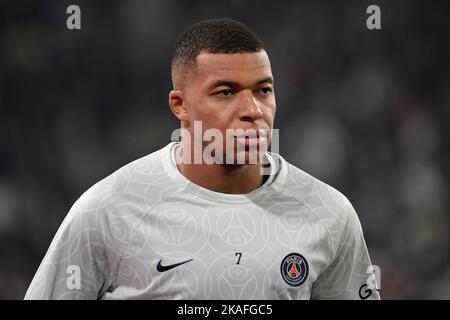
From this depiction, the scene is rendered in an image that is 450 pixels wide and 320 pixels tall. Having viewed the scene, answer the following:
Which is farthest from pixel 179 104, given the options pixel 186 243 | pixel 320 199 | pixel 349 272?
pixel 349 272

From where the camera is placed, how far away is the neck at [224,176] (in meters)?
2.91

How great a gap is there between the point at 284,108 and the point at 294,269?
3.14m

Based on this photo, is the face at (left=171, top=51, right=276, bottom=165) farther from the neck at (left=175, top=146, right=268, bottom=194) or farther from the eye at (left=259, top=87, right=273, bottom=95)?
the neck at (left=175, top=146, right=268, bottom=194)

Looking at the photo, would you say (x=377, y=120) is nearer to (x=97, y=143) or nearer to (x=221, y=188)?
(x=97, y=143)

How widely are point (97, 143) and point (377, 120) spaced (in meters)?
2.04

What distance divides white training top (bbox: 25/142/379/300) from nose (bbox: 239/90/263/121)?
1.12 feet

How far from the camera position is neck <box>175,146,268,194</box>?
2.91m

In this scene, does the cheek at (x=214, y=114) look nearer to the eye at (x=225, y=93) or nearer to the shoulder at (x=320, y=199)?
the eye at (x=225, y=93)

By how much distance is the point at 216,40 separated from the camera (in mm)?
2814

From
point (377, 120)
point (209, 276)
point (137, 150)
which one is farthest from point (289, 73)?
point (209, 276)

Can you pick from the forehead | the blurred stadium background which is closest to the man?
the forehead

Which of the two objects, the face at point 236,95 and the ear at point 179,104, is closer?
the face at point 236,95

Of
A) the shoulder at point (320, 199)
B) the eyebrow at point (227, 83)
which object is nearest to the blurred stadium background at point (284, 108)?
the shoulder at point (320, 199)

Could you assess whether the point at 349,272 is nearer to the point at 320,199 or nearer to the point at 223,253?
the point at 320,199
